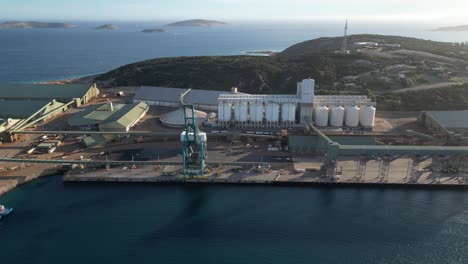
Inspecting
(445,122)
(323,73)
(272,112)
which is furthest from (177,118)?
(323,73)

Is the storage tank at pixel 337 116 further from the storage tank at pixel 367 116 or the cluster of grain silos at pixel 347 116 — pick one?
the storage tank at pixel 367 116

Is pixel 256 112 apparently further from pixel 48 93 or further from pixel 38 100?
pixel 48 93

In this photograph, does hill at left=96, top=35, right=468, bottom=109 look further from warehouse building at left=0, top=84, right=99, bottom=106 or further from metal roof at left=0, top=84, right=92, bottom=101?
metal roof at left=0, top=84, right=92, bottom=101

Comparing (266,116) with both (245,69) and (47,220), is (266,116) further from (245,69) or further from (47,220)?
(245,69)

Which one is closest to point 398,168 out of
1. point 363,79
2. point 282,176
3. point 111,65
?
point 282,176

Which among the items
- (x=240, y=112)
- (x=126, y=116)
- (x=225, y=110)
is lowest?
(x=126, y=116)

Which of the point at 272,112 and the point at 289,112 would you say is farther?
the point at 289,112

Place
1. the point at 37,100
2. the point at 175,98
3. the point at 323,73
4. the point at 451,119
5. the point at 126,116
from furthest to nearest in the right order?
1. the point at 323,73
2. the point at 37,100
3. the point at 175,98
4. the point at 126,116
5. the point at 451,119

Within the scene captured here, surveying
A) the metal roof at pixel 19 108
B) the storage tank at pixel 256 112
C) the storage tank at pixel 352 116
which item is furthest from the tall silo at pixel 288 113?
the metal roof at pixel 19 108
